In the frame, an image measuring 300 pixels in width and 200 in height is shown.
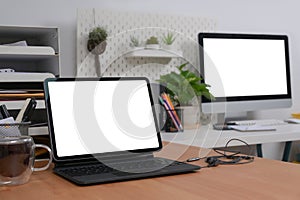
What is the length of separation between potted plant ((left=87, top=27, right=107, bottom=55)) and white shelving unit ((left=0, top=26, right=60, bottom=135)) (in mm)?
276

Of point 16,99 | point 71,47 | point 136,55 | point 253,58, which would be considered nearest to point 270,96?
point 253,58

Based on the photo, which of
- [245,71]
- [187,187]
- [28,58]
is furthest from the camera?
[245,71]

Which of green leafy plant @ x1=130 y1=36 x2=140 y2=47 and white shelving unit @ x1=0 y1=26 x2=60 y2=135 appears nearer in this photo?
white shelving unit @ x1=0 y1=26 x2=60 y2=135

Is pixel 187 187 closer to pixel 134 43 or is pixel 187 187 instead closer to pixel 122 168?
pixel 122 168

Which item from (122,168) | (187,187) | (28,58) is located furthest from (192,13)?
(187,187)

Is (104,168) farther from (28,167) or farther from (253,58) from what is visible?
(253,58)

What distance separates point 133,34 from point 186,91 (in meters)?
0.39

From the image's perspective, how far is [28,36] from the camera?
179cm

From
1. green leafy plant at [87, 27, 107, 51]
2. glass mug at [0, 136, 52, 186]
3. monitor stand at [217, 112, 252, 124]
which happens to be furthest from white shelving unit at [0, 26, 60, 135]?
monitor stand at [217, 112, 252, 124]

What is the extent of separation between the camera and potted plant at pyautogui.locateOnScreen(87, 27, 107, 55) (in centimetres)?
203

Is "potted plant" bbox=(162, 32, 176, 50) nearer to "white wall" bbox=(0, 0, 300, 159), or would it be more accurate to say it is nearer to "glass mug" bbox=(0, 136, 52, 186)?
"white wall" bbox=(0, 0, 300, 159)

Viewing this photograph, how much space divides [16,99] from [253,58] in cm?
137

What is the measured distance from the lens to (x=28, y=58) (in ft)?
5.76

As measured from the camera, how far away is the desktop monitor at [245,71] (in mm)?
2199
